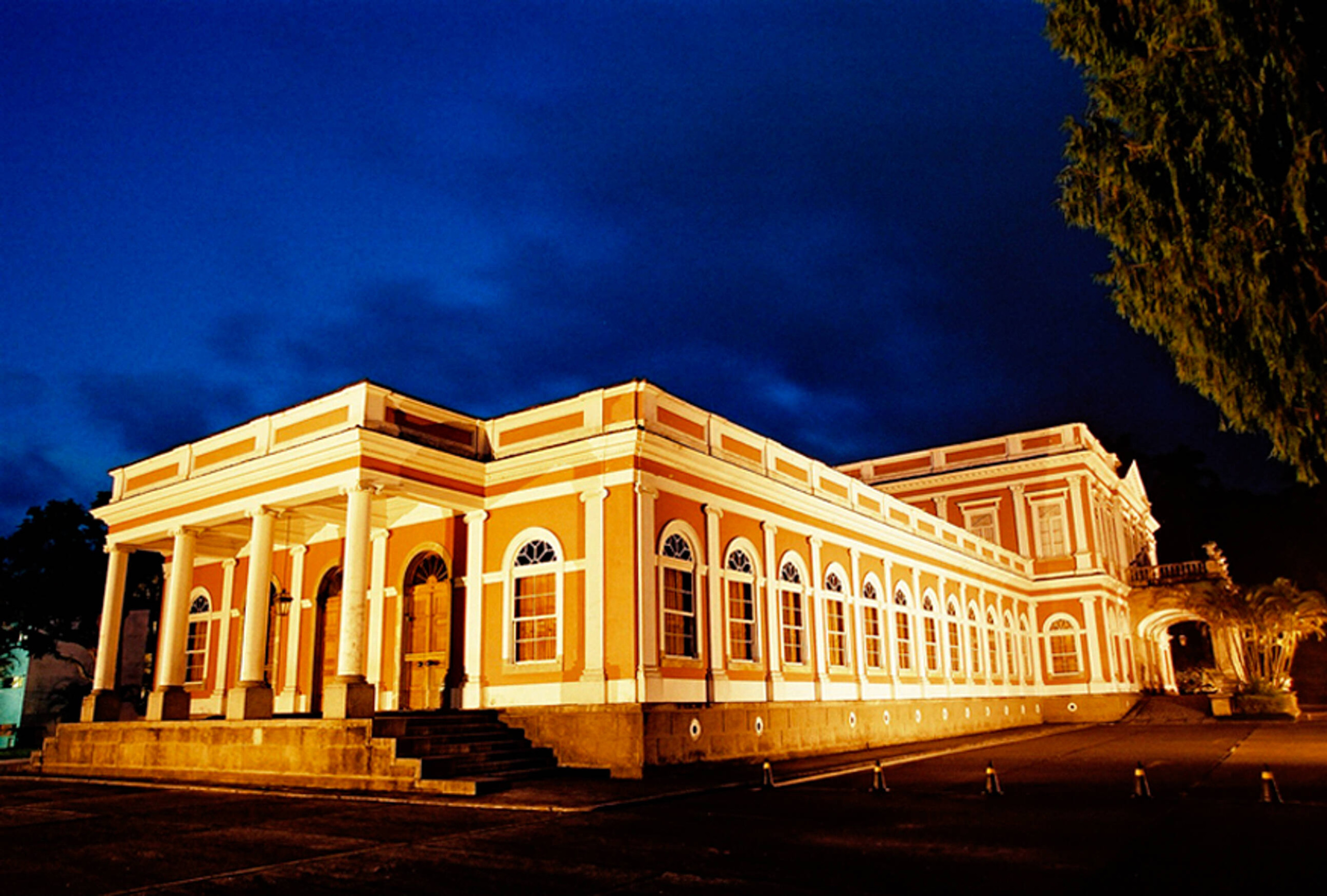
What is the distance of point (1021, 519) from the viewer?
37031mm

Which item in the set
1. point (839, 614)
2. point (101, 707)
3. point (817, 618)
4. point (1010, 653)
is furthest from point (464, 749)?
point (1010, 653)

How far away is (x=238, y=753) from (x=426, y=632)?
399cm

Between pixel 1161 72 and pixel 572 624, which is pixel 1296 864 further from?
pixel 572 624

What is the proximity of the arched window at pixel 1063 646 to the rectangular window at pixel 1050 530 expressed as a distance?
2533 millimetres

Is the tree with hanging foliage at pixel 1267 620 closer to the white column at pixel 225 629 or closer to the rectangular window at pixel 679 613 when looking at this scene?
the rectangular window at pixel 679 613

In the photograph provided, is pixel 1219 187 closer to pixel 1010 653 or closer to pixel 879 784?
pixel 879 784

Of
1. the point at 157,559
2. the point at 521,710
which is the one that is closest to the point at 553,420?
the point at 521,710

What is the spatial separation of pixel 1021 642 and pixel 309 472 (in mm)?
27395

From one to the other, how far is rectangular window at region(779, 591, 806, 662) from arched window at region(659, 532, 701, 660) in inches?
131

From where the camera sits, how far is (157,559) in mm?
34500

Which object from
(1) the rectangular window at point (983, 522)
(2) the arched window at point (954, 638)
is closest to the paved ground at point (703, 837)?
(2) the arched window at point (954, 638)

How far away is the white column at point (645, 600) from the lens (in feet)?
50.5

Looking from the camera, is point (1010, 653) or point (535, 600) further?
point (1010, 653)

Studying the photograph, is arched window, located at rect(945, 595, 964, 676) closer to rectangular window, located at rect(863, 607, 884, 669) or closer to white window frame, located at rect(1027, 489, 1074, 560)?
rectangular window, located at rect(863, 607, 884, 669)
